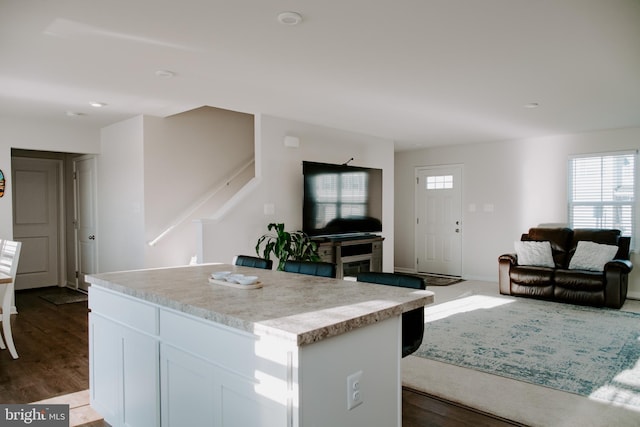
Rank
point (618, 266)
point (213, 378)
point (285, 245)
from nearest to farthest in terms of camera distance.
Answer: point (213, 378) < point (285, 245) < point (618, 266)

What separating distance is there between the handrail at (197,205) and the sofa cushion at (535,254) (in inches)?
159

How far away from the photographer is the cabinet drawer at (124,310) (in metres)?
2.04

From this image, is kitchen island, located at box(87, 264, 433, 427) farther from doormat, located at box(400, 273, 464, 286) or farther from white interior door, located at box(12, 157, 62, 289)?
white interior door, located at box(12, 157, 62, 289)

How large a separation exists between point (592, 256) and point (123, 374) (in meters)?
5.54

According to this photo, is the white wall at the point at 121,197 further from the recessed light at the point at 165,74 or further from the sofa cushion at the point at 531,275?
the sofa cushion at the point at 531,275

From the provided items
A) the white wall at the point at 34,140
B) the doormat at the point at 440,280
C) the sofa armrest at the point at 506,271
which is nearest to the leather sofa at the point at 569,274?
the sofa armrest at the point at 506,271

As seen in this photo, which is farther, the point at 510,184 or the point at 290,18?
the point at 510,184

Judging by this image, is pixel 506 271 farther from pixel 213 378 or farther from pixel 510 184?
pixel 213 378

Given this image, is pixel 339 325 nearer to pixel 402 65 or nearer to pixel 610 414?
pixel 610 414

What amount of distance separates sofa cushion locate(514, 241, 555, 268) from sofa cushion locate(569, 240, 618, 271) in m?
0.28

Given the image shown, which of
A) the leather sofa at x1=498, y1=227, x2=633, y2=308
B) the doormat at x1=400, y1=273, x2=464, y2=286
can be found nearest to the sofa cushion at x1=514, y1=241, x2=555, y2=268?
the leather sofa at x1=498, y1=227, x2=633, y2=308

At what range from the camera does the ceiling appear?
2434 mm

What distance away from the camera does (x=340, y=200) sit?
589cm

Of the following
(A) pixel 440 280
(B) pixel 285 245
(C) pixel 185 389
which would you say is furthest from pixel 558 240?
(C) pixel 185 389
